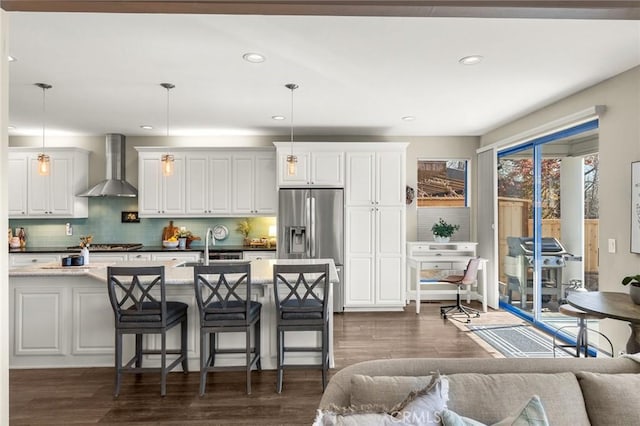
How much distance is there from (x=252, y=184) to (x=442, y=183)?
9.98 feet

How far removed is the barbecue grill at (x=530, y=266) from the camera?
4516 millimetres

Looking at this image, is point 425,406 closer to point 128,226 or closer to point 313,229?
point 313,229

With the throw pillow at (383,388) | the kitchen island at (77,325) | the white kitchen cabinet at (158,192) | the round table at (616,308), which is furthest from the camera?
the white kitchen cabinet at (158,192)

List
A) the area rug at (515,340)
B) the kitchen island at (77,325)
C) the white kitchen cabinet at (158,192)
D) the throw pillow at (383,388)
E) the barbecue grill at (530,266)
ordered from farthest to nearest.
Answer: the white kitchen cabinet at (158,192) → the barbecue grill at (530,266) → the area rug at (515,340) → the kitchen island at (77,325) → the throw pillow at (383,388)

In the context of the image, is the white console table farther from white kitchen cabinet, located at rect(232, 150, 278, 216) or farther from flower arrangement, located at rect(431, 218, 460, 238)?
white kitchen cabinet, located at rect(232, 150, 278, 216)

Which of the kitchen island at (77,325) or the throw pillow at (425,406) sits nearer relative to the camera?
the throw pillow at (425,406)

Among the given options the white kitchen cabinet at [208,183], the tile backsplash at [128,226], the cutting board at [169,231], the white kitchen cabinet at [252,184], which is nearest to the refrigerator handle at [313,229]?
the white kitchen cabinet at [252,184]

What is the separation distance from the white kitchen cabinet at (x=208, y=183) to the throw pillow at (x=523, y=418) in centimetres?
501

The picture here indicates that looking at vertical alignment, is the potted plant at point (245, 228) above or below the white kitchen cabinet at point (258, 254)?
above

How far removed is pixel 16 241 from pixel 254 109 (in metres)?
4.29

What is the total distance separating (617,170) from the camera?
11.0 ft

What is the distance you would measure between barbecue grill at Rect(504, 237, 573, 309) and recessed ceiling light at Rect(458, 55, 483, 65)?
2.54 m

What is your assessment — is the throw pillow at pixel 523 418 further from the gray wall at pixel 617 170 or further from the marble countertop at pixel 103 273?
the gray wall at pixel 617 170

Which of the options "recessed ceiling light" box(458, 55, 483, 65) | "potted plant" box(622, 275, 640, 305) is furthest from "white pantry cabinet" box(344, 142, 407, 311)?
"potted plant" box(622, 275, 640, 305)
